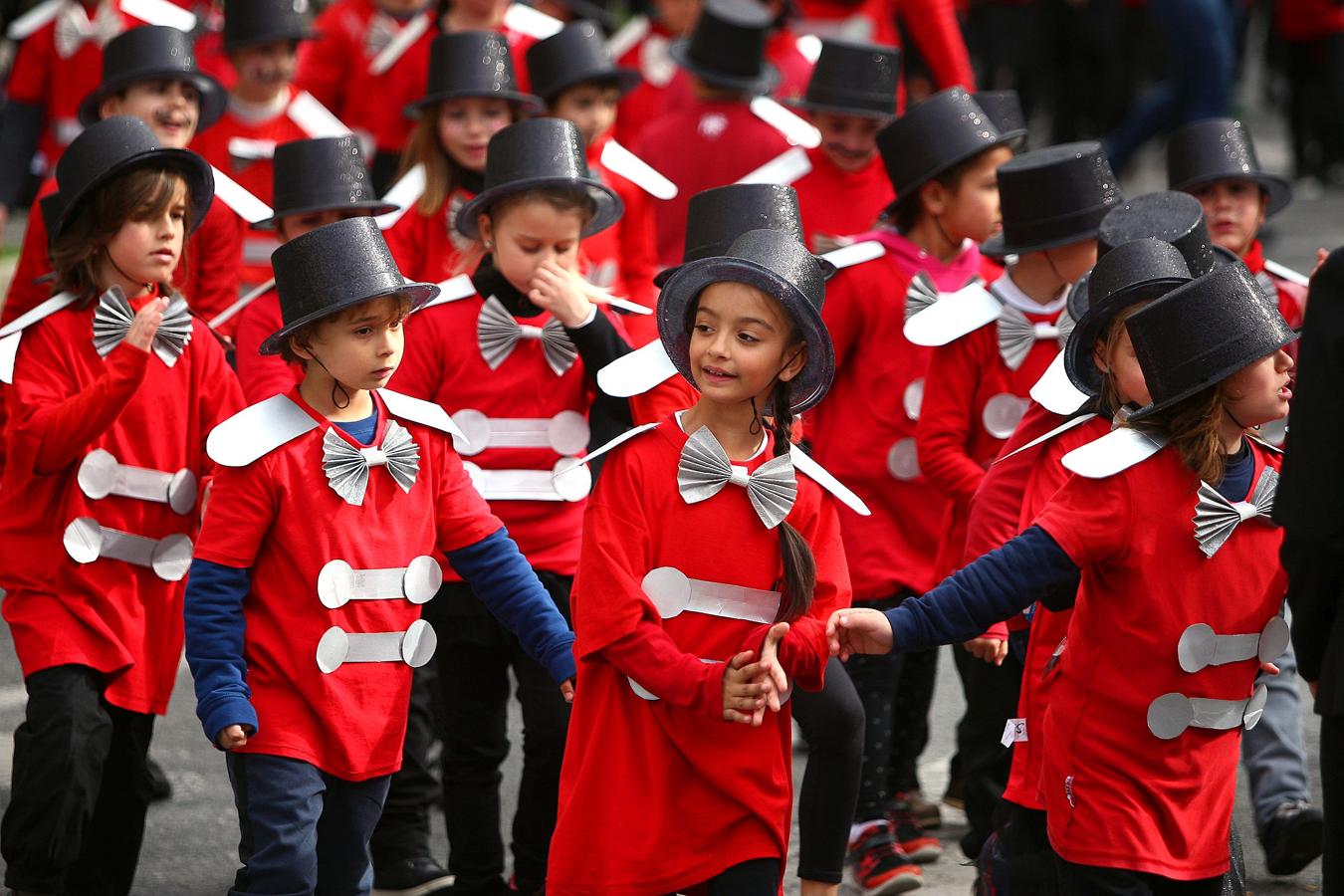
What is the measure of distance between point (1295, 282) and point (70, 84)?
5.25 meters

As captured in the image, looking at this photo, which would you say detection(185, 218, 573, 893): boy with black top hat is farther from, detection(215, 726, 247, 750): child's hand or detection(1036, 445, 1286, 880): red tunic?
detection(1036, 445, 1286, 880): red tunic

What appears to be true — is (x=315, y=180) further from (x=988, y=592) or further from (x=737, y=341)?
(x=988, y=592)

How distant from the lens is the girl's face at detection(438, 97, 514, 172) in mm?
6434

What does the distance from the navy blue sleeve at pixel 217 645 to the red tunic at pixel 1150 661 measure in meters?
1.66

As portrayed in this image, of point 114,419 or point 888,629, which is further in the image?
point 114,419

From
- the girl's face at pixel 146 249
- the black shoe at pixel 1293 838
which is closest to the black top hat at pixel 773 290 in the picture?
the girl's face at pixel 146 249

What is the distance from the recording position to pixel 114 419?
4.84m

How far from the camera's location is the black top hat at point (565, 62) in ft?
24.3

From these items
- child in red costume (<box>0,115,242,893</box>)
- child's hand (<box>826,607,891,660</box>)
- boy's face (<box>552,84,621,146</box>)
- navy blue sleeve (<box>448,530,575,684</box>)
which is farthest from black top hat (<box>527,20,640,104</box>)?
child's hand (<box>826,607,891,660</box>)

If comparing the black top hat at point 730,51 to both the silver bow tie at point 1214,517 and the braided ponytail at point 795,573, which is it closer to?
the braided ponytail at point 795,573

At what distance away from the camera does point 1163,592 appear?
13.3ft

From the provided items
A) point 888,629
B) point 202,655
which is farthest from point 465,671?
point 888,629

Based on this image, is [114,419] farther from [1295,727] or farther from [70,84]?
[70,84]

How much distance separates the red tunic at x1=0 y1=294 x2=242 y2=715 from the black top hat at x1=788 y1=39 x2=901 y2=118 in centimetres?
278
